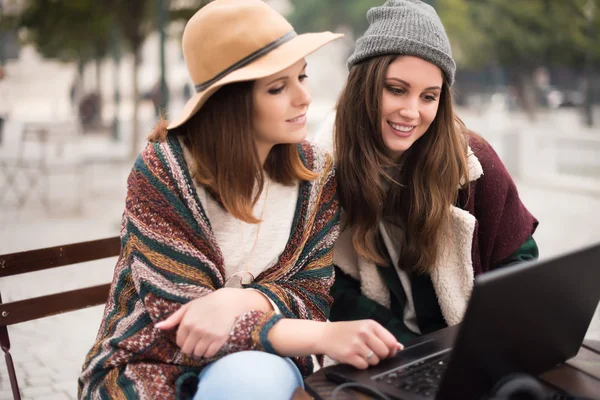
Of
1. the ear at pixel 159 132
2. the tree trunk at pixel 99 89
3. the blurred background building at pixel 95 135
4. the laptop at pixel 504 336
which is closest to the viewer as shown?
the laptop at pixel 504 336

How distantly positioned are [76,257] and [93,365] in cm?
76

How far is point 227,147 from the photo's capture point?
1.89m

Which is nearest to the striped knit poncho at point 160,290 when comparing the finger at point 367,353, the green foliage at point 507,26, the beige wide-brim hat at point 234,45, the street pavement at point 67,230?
the beige wide-brim hat at point 234,45

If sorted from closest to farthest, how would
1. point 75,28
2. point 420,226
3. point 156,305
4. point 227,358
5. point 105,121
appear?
point 227,358 < point 156,305 < point 420,226 < point 75,28 < point 105,121

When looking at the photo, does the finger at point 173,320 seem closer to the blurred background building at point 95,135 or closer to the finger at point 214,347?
the finger at point 214,347

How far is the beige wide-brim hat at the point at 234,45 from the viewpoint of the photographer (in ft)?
5.98

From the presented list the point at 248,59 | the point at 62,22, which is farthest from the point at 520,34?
the point at 248,59

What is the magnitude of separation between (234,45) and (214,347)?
0.84 m

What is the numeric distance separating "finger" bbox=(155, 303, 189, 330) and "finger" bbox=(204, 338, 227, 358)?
11cm

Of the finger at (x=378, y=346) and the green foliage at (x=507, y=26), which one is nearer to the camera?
the finger at (x=378, y=346)

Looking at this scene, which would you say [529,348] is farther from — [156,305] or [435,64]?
[435,64]

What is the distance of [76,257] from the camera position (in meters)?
2.53

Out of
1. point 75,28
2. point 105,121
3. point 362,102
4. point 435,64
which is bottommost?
point 105,121

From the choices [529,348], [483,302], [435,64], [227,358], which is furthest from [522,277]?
[435,64]
